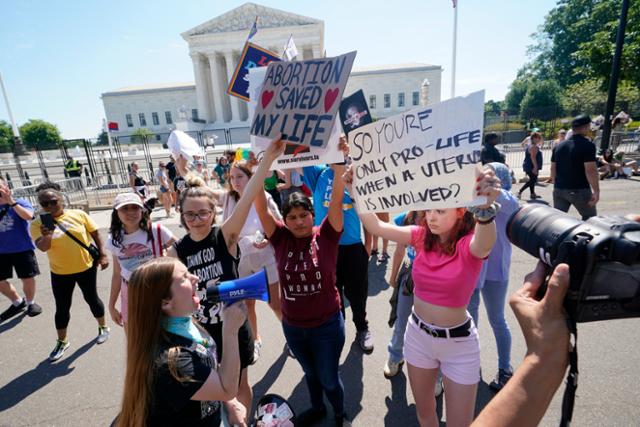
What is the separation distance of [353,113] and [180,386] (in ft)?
6.06

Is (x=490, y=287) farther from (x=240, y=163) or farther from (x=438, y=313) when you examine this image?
(x=240, y=163)

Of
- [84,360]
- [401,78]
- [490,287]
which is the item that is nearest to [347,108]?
[490,287]

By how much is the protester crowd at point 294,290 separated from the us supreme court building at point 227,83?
40.1 meters

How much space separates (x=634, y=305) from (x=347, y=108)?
A: 1792 millimetres

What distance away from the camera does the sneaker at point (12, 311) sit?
459cm

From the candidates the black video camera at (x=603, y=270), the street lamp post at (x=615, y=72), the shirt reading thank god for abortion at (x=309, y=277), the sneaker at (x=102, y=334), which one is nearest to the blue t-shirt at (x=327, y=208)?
the shirt reading thank god for abortion at (x=309, y=277)

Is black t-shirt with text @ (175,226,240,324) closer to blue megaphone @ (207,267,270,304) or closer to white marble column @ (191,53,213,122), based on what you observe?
blue megaphone @ (207,267,270,304)

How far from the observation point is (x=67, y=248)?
361 centimetres

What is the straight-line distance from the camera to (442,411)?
8.70ft

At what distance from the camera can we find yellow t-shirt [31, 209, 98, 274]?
3.58 metres

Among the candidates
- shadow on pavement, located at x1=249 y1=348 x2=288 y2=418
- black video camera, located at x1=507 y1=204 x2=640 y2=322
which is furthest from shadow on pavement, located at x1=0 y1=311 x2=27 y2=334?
black video camera, located at x1=507 y1=204 x2=640 y2=322

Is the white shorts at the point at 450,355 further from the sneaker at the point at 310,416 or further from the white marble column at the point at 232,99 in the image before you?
the white marble column at the point at 232,99

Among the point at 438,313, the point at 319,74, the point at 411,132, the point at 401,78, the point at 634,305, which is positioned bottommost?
the point at 438,313

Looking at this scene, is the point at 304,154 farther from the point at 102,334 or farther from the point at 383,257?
the point at 383,257
